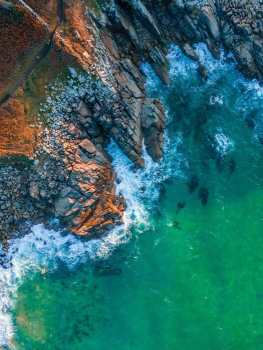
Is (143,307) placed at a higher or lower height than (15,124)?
lower

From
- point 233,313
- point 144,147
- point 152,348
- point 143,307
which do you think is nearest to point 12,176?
point 144,147

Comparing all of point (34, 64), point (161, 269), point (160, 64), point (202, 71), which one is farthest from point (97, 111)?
point (161, 269)

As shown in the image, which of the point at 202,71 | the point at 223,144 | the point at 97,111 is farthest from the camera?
the point at 202,71

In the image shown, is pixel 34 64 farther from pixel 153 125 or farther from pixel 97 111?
pixel 153 125

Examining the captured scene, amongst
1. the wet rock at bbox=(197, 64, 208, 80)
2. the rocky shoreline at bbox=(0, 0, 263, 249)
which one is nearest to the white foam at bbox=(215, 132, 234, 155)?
the rocky shoreline at bbox=(0, 0, 263, 249)

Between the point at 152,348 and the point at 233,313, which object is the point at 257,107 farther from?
the point at 152,348

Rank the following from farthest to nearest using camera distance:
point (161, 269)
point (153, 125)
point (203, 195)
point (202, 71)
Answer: point (202, 71) → point (203, 195) → point (153, 125) → point (161, 269)

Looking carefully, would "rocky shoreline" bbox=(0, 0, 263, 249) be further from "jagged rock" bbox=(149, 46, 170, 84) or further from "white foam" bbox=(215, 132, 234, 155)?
"white foam" bbox=(215, 132, 234, 155)
